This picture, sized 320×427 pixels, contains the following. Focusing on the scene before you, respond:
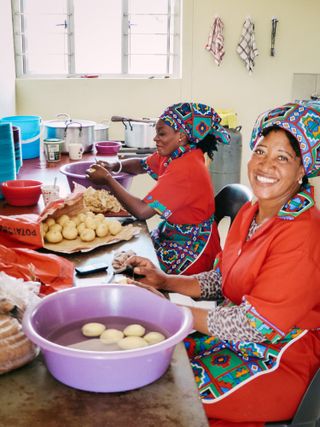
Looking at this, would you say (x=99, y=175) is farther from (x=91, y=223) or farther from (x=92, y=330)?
(x=92, y=330)

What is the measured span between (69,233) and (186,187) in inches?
27.4

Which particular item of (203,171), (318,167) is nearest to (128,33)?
(203,171)

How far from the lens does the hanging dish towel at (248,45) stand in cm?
496

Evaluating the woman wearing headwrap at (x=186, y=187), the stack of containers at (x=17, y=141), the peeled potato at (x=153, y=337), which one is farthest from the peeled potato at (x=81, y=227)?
the stack of containers at (x=17, y=141)

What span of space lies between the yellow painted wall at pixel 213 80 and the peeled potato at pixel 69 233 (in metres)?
3.43

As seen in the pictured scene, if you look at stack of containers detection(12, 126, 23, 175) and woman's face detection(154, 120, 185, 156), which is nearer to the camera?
woman's face detection(154, 120, 185, 156)

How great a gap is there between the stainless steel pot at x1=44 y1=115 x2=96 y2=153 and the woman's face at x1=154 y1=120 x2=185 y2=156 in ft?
3.60

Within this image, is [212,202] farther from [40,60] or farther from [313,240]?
[40,60]

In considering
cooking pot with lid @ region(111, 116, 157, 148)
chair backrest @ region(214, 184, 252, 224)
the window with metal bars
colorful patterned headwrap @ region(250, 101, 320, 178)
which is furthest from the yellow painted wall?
colorful patterned headwrap @ region(250, 101, 320, 178)

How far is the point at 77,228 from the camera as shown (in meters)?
1.82

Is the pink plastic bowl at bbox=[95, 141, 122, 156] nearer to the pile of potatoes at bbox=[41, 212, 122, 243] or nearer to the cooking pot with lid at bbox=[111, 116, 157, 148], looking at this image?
the cooking pot with lid at bbox=[111, 116, 157, 148]

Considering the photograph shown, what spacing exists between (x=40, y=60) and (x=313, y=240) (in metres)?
4.42

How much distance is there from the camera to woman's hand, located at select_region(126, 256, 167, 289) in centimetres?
157

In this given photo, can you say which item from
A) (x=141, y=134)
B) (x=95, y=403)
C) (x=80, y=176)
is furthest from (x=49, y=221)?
(x=141, y=134)
